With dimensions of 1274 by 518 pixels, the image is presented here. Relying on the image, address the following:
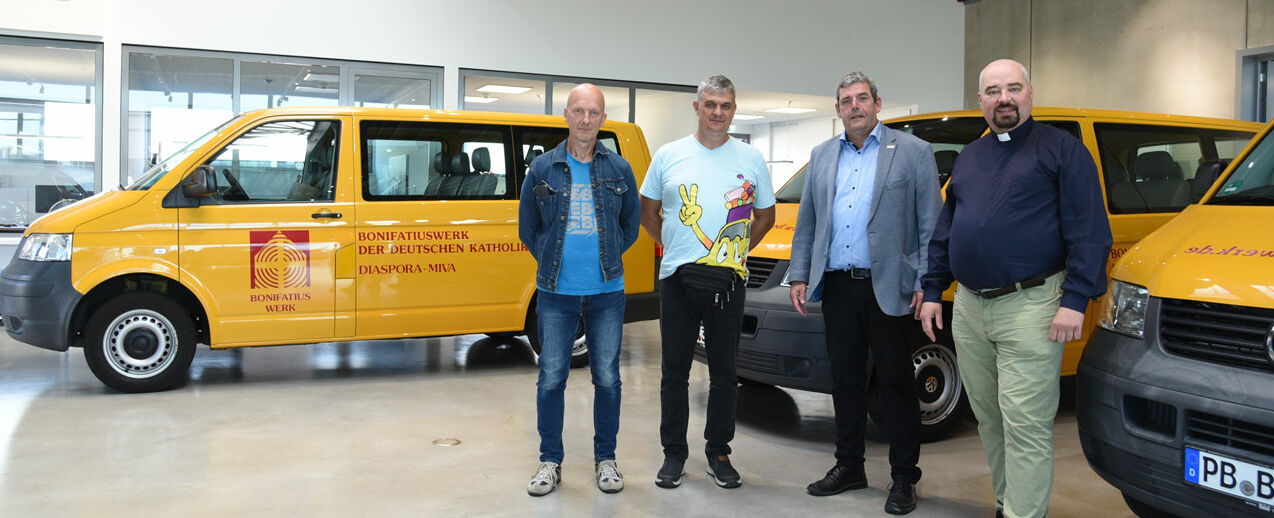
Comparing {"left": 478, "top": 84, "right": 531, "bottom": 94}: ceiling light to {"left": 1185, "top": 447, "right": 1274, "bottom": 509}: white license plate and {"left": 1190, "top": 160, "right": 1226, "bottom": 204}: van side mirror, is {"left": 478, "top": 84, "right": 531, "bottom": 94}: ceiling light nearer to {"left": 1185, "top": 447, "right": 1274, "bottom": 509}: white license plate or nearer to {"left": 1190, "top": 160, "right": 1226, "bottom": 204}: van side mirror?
{"left": 1190, "top": 160, "right": 1226, "bottom": 204}: van side mirror

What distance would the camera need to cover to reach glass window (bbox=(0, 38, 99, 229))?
8.69 meters

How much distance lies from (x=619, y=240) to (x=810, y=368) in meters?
1.16

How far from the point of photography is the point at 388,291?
584cm

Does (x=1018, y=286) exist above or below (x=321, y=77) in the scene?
below

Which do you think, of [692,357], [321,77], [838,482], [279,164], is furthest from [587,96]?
[321,77]

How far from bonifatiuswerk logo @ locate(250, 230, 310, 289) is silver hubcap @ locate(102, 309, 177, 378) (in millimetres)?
585

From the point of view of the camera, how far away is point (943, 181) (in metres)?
4.61

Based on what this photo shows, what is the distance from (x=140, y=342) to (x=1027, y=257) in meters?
4.83

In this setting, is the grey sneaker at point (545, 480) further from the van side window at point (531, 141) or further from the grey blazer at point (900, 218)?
the van side window at point (531, 141)

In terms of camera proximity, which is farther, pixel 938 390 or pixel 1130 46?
pixel 1130 46

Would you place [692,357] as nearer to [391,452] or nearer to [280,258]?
[391,452]

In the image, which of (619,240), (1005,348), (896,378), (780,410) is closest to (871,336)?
(896,378)

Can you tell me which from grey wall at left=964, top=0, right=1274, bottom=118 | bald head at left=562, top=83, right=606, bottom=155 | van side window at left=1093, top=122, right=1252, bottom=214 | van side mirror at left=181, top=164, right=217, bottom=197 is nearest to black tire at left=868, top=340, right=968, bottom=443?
van side window at left=1093, top=122, right=1252, bottom=214

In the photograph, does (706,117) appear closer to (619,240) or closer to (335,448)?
(619,240)
